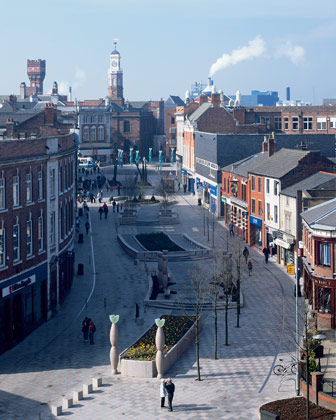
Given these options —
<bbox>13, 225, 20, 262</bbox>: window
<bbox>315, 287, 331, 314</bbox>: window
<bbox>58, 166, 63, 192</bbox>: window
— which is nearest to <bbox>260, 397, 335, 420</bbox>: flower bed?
<bbox>315, 287, 331, 314</bbox>: window

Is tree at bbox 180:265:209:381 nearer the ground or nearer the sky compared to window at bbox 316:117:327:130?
nearer the ground

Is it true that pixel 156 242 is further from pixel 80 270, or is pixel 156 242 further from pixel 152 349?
pixel 152 349

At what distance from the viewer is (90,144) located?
16688 cm

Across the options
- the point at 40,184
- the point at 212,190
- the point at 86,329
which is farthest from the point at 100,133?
the point at 86,329

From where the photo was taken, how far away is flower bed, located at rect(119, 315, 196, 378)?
124 feet

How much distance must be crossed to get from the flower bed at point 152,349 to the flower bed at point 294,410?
703cm

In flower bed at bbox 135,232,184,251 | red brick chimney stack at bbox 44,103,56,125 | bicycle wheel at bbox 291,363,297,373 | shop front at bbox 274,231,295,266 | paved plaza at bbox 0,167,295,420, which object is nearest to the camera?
paved plaza at bbox 0,167,295,420

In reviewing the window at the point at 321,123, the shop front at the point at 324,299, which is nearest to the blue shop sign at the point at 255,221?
the shop front at the point at 324,299

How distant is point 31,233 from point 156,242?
27163 millimetres

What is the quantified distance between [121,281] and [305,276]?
14639 mm

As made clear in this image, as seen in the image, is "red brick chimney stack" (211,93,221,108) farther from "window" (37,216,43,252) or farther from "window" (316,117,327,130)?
"window" (37,216,43,252)

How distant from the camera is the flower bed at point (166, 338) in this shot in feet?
128

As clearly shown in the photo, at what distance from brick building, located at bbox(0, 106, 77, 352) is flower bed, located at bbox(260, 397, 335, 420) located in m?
16.3

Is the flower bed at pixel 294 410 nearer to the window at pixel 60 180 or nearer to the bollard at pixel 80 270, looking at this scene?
the window at pixel 60 180
